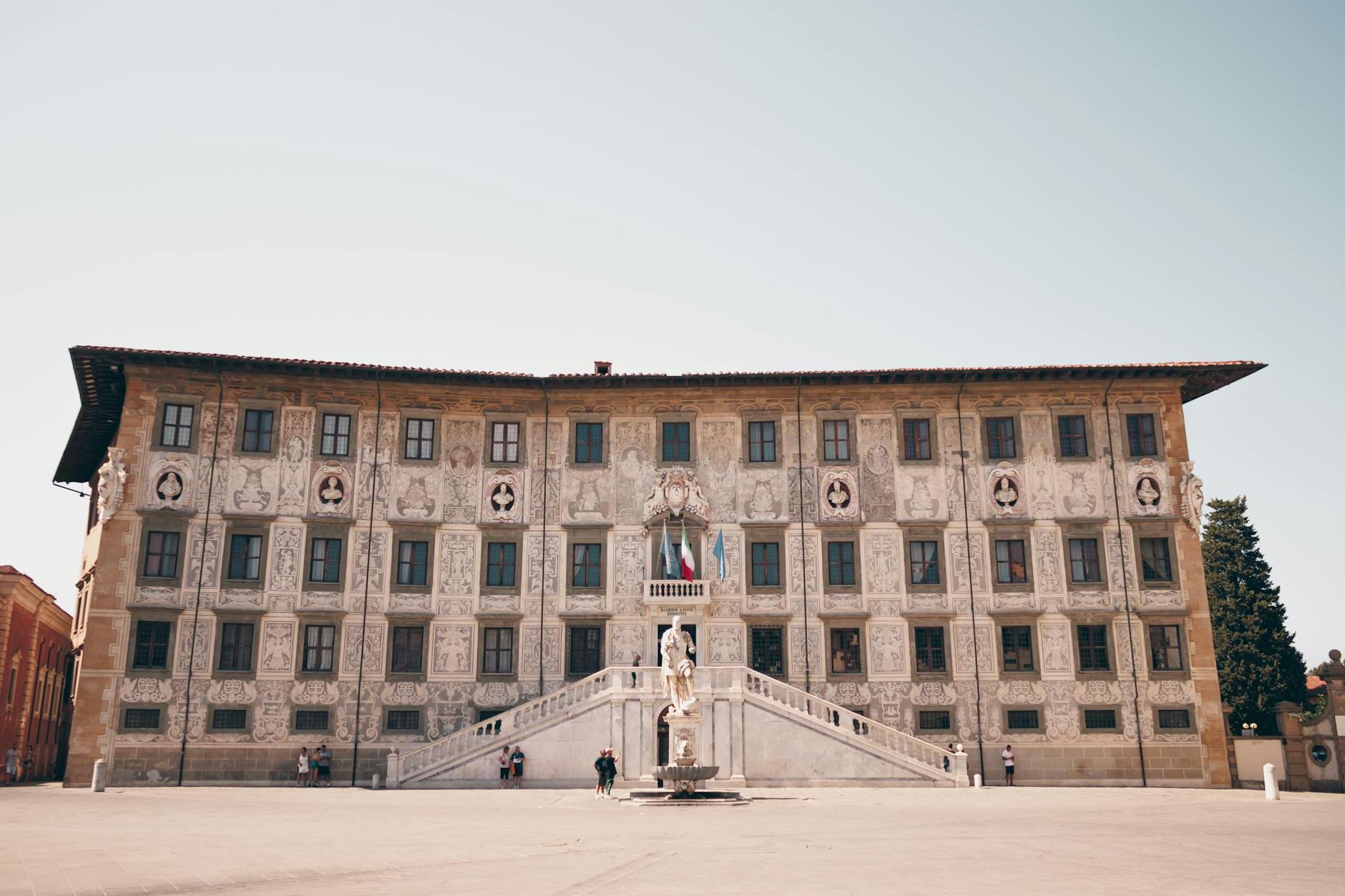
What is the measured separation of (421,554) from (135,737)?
9.97 meters

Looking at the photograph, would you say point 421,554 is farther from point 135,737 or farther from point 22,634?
point 22,634

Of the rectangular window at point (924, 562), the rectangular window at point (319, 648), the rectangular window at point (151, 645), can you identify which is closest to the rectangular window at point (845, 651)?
the rectangular window at point (924, 562)

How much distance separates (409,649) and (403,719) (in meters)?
2.18

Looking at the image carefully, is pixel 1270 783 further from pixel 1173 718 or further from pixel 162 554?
pixel 162 554

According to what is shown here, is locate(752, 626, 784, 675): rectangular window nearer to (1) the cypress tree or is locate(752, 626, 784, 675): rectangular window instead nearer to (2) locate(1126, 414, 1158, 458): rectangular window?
(2) locate(1126, 414, 1158, 458): rectangular window

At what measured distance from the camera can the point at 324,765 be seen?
1266 inches

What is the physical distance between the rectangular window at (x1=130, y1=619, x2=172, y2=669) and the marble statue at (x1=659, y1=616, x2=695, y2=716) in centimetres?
1698

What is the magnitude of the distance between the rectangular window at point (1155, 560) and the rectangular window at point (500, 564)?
20610mm

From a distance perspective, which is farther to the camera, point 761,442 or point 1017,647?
point 761,442

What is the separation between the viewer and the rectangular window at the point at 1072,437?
35.2 meters

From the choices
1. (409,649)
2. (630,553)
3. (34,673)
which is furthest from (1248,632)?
(34,673)

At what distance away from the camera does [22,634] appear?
41625 millimetres

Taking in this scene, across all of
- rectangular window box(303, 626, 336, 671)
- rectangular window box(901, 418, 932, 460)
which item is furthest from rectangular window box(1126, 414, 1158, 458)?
rectangular window box(303, 626, 336, 671)

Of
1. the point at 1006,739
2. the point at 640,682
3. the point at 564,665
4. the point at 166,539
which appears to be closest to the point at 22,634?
the point at 166,539
